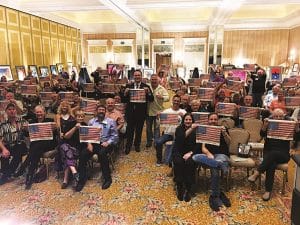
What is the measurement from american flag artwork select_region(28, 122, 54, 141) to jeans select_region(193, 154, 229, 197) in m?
2.24

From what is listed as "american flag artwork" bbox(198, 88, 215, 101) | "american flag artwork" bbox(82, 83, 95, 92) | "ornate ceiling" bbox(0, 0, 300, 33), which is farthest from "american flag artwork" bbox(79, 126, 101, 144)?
"ornate ceiling" bbox(0, 0, 300, 33)

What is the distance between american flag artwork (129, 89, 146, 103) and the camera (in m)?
5.55

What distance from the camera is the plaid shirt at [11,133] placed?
15.4 feet

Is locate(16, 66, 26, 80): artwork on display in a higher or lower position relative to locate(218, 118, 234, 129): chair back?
higher

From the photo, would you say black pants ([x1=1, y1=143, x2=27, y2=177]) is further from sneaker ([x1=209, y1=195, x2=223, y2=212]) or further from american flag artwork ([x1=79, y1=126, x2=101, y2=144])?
sneaker ([x1=209, y1=195, x2=223, y2=212])

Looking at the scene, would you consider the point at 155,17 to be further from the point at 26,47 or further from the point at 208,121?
the point at 208,121

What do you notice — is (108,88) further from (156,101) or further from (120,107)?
(156,101)

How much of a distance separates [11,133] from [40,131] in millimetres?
743

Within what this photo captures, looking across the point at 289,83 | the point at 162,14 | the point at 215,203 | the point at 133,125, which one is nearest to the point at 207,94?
the point at 133,125

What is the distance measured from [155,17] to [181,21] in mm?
1638

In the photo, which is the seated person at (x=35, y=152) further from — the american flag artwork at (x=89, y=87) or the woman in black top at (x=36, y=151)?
the american flag artwork at (x=89, y=87)

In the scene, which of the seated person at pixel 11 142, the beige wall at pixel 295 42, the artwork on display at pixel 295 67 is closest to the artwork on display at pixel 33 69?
the seated person at pixel 11 142

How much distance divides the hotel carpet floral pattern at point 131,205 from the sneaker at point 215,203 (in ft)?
0.22

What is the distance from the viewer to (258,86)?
27.1 ft
